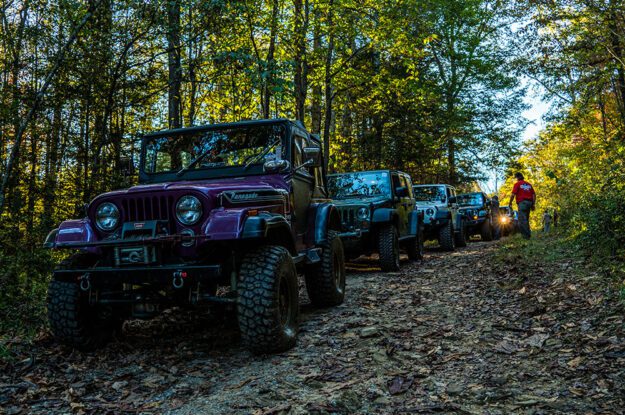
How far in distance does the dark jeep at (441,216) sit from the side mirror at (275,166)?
7.66 metres

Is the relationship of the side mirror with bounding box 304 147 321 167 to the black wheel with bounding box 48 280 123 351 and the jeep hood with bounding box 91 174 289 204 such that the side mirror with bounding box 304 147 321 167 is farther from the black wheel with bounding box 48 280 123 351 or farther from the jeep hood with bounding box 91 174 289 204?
the black wheel with bounding box 48 280 123 351

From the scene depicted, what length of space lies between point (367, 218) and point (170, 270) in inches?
218

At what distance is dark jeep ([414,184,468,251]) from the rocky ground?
7045 mm

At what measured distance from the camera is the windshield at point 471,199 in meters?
18.2

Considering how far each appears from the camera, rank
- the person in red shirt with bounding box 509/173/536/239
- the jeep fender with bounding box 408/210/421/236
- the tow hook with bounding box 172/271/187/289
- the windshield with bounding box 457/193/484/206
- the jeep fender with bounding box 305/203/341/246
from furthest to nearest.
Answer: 1. the windshield with bounding box 457/193/484/206
2. the person in red shirt with bounding box 509/173/536/239
3. the jeep fender with bounding box 408/210/421/236
4. the jeep fender with bounding box 305/203/341/246
5. the tow hook with bounding box 172/271/187/289

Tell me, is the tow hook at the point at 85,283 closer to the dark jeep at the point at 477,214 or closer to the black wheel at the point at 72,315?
the black wheel at the point at 72,315

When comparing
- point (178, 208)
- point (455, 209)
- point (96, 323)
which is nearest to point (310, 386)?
point (178, 208)

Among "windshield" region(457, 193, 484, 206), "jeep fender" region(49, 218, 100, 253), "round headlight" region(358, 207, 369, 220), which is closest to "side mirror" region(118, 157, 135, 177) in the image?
"jeep fender" region(49, 218, 100, 253)

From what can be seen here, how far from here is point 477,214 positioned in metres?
17.9

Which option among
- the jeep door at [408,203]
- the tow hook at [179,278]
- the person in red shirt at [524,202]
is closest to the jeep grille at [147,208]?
the tow hook at [179,278]

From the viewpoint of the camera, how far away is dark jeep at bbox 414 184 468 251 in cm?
1330

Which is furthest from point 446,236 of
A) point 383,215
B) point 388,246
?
point 383,215

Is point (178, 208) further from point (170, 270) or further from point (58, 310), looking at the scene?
point (58, 310)

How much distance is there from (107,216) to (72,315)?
924 millimetres
